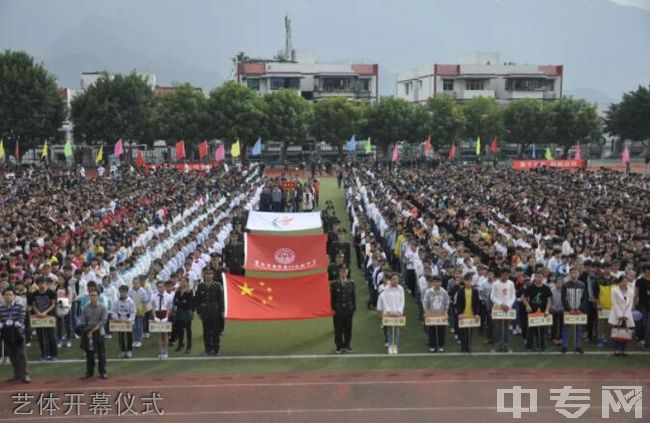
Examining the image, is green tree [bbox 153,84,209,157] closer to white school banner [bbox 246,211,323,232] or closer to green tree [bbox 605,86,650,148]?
white school banner [bbox 246,211,323,232]

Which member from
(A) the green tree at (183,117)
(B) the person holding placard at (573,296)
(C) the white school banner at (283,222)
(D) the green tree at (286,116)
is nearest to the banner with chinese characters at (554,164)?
(D) the green tree at (286,116)

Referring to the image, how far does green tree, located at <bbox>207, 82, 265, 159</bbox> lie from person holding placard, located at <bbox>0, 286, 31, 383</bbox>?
45.4 metres

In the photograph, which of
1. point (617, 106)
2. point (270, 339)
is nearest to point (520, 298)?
point (270, 339)

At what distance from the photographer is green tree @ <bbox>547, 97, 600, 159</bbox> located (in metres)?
60.0

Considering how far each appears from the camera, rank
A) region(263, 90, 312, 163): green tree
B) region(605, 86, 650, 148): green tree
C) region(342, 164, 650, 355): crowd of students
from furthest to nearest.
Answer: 1. region(605, 86, 650, 148): green tree
2. region(263, 90, 312, 163): green tree
3. region(342, 164, 650, 355): crowd of students

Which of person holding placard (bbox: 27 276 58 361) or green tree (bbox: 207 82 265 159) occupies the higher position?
green tree (bbox: 207 82 265 159)

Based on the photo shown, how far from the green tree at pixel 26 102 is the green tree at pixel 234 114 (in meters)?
11.7

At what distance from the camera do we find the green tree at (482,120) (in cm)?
6262

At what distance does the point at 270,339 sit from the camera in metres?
13.6

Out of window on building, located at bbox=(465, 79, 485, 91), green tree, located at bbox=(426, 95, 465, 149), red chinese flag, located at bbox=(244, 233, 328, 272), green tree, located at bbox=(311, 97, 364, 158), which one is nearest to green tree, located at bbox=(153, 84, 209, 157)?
green tree, located at bbox=(311, 97, 364, 158)

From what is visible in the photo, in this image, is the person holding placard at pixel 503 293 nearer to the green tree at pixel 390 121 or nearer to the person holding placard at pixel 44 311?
the person holding placard at pixel 44 311

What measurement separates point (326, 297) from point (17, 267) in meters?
6.09

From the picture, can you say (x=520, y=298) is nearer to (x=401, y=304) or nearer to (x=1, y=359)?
(x=401, y=304)

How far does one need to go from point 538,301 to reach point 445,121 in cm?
4931
